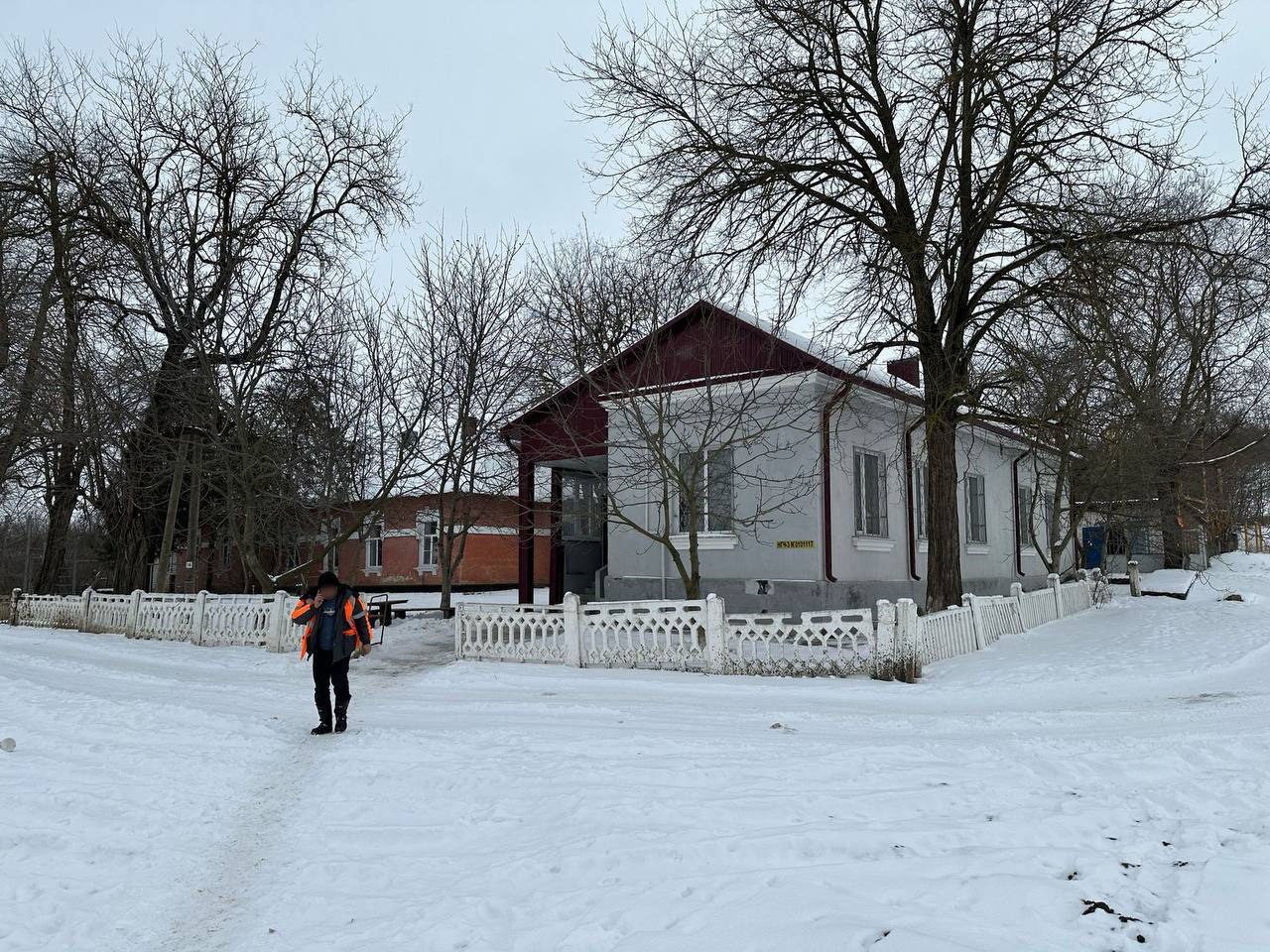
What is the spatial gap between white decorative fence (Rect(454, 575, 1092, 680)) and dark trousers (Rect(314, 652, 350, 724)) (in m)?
4.38

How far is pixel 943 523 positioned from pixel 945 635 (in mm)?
3157

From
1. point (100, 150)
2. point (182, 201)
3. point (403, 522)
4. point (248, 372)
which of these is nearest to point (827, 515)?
point (248, 372)

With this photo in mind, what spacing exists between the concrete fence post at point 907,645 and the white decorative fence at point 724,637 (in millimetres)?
12

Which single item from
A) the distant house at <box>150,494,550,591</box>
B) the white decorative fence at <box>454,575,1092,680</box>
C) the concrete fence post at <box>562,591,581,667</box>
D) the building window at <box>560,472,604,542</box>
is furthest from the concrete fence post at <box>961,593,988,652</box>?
the distant house at <box>150,494,550,591</box>

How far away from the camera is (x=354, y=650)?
28.0 feet

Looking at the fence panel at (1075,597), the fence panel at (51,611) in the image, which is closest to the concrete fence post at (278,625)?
the fence panel at (51,611)

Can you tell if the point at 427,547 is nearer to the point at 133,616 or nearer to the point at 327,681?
the point at 133,616

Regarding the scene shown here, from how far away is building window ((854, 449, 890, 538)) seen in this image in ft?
55.2

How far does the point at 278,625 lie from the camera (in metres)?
15.1

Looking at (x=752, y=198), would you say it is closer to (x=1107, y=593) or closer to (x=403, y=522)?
(x=1107, y=593)

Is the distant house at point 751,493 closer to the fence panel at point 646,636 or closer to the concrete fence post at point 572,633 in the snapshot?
the concrete fence post at point 572,633

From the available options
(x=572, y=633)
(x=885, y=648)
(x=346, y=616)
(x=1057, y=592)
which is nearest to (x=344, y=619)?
(x=346, y=616)

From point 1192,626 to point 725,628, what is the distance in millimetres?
8722

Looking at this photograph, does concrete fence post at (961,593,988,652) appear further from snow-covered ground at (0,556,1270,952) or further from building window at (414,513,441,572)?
building window at (414,513,441,572)
